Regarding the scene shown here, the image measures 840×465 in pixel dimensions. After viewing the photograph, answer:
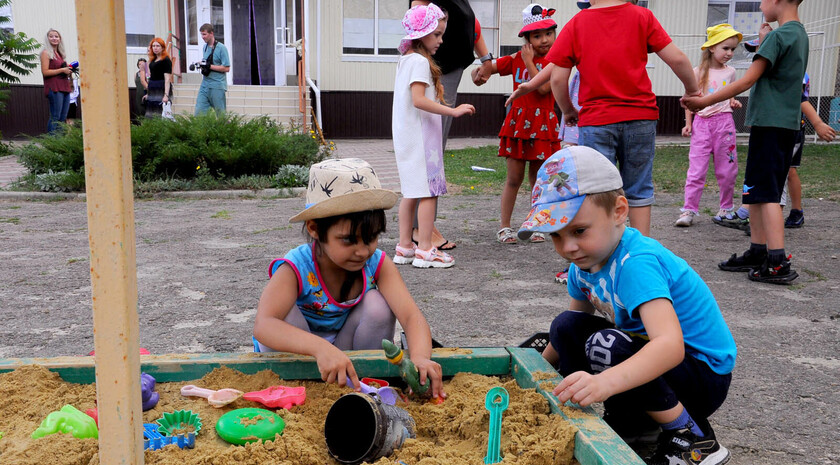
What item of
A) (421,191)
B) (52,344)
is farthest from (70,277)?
(421,191)

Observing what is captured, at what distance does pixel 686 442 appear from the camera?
196 centimetres

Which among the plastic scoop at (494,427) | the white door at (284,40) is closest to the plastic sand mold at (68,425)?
the plastic scoop at (494,427)

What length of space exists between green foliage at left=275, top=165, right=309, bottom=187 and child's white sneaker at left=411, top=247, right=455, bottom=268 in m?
4.11

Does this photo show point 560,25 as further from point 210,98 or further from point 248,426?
point 248,426

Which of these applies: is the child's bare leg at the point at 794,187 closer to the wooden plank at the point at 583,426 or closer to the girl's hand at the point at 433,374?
the wooden plank at the point at 583,426

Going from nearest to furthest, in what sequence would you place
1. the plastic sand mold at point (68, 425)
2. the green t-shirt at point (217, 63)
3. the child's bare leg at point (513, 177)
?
the plastic sand mold at point (68, 425)
the child's bare leg at point (513, 177)
the green t-shirt at point (217, 63)

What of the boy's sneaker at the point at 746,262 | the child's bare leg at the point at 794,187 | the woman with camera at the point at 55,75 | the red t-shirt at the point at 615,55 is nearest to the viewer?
the red t-shirt at the point at 615,55

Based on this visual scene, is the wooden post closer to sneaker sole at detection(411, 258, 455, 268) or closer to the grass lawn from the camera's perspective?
sneaker sole at detection(411, 258, 455, 268)

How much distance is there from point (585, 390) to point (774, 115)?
125 inches

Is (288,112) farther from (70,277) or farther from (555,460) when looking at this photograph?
(555,460)

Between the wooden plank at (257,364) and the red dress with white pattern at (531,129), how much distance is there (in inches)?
120

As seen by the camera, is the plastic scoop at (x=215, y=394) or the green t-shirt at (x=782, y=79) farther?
the green t-shirt at (x=782, y=79)

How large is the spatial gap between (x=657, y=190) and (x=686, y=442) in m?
7.05

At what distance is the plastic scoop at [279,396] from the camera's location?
2.15 meters
